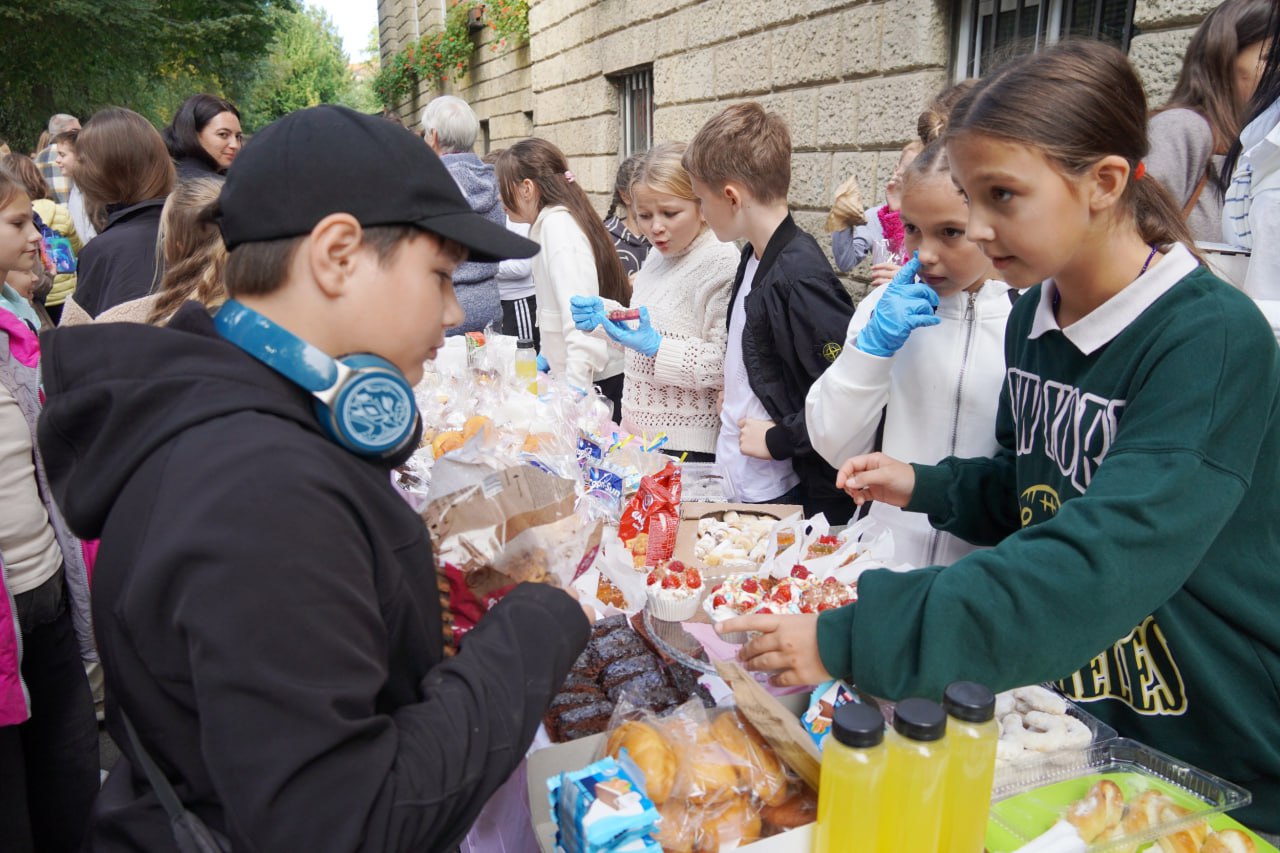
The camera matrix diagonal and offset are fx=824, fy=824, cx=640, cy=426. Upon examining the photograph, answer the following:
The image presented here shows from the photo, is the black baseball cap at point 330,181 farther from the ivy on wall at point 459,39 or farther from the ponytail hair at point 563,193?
the ivy on wall at point 459,39

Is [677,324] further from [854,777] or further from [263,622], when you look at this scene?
[263,622]

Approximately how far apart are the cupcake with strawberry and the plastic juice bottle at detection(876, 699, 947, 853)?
3.10 ft

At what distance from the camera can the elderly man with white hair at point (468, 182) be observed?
16.8 feet

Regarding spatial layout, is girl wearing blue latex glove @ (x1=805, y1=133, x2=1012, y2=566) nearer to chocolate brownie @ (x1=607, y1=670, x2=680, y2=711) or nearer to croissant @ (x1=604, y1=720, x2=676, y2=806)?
chocolate brownie @ (x1=607, y1=670, x2=680, y2=711)

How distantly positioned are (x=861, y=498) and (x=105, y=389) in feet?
5.39

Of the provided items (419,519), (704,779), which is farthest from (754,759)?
(419,519)

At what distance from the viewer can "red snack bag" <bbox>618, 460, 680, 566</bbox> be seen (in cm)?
239

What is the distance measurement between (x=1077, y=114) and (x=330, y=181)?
1.18m

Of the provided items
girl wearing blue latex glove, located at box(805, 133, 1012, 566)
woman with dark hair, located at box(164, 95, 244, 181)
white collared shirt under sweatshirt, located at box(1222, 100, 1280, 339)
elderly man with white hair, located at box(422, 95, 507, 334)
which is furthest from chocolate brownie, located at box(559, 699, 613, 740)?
woman with dark hair, located at box(164, 95, 244, 181)

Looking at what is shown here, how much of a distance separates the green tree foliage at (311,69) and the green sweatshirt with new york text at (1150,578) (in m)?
39.7

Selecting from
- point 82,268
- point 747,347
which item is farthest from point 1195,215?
point 82,268

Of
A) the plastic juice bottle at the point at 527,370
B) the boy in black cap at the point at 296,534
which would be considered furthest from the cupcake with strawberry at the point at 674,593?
the plastic juice bottle at the point at 527,370

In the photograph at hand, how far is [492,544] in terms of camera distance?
142cm

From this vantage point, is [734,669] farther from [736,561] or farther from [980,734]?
[736,561]
